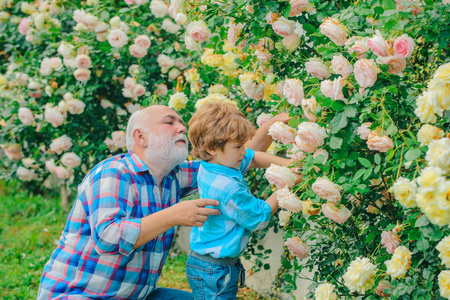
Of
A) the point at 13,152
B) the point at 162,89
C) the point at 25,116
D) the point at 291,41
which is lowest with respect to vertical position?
the point at 13,152

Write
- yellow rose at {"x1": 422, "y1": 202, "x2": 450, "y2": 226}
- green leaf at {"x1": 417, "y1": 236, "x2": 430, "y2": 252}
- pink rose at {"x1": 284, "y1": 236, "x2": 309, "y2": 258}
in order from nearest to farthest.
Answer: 1. yellow rose at {"x1": 422, "y1": 202, "x2": 450, "y2": 226}
2. green leaf at {"x1": 417, "y1": 236, "x2": 430, "y2": 252}
3. pink rose at {"x1": 284, "y1": 236, "x2": 309, "y2": 258}

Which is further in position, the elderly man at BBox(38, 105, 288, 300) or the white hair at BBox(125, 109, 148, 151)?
the white hair at BBox(125, 109, 148, 151)

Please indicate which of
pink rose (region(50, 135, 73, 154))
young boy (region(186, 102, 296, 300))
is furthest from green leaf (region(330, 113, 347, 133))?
pink rose (region(50, 135, 73, 154))

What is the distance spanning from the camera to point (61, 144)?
12.5 feet

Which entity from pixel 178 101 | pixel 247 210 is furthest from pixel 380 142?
pixel 178 101

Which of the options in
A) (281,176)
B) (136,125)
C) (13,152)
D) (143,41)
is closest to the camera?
(281,176)

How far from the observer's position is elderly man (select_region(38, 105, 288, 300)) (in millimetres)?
2148

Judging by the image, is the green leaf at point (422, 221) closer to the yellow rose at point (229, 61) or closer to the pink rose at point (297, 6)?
the pink rose at point (297, 6)

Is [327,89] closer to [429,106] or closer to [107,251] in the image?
[429,106]

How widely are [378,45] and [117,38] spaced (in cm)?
230

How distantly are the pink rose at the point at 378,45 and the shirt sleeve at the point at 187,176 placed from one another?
1361 millimetres

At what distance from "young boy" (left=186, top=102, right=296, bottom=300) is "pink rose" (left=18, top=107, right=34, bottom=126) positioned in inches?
79.2

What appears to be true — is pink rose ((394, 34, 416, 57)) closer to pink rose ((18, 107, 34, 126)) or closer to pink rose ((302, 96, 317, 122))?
pink rose ((302, 96, 317, 122))

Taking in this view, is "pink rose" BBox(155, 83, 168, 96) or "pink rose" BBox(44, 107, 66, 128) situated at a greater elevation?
"pink rose" BBox(155, 83, 168, 96)
